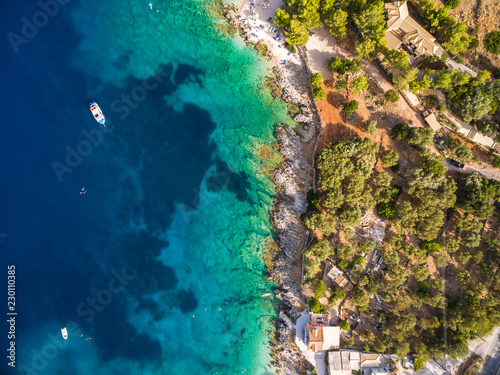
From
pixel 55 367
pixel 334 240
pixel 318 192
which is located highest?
pixel 318 192

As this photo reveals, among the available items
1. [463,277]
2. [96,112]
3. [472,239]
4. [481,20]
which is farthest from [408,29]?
[96,112]

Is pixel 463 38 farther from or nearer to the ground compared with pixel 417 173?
farther from the ground

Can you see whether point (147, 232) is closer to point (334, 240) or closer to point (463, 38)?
point (334, 240)

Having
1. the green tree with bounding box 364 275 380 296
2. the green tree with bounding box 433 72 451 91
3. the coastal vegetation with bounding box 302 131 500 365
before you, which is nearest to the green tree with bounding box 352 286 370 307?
the coastal vegetation with bounding box 302 131 500 365

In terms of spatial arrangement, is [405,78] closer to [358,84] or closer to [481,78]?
[358,84]

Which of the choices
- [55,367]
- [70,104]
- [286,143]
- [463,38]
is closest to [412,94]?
[463,38]

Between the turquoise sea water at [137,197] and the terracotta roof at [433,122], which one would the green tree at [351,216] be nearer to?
the turquoise sea water at [137,197]
